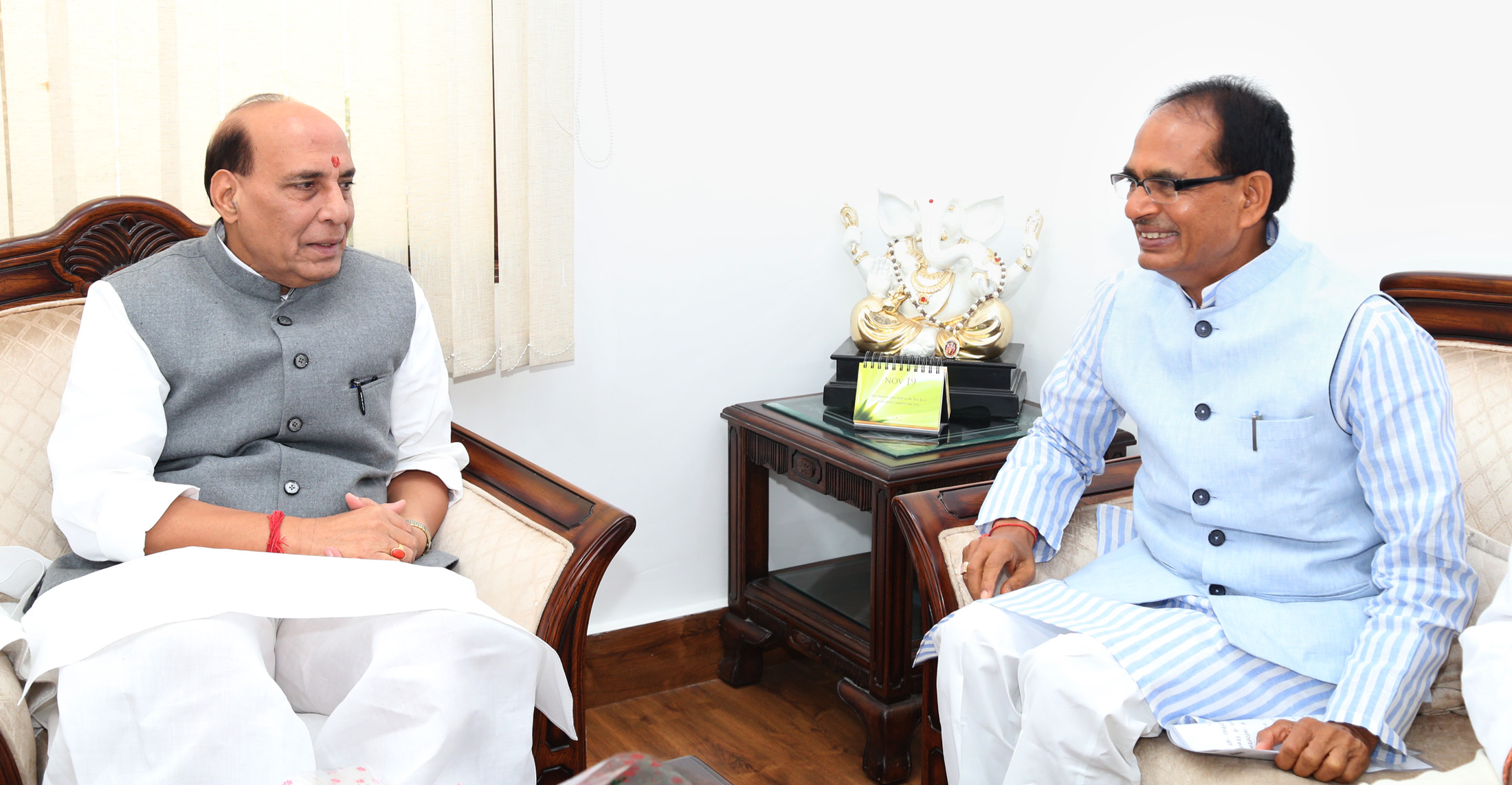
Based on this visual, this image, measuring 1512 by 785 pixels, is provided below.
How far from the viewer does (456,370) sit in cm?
208

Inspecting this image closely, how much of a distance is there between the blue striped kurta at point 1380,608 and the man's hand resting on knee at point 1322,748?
19mm

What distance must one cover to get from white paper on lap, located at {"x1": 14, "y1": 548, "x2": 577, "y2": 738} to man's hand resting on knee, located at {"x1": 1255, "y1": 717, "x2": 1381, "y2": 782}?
2.90 feet

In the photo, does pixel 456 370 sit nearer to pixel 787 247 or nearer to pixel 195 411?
pixel 195 411

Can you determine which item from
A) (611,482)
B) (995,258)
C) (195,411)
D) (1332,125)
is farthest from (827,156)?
(195,411)

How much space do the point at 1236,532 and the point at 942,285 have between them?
3.10 ft

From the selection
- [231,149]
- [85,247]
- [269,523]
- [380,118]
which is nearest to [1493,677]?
[269,523]

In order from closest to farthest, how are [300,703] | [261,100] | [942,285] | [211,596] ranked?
1. [211,596]
2. [300,703]
3. [261,100]
4. [942,285]

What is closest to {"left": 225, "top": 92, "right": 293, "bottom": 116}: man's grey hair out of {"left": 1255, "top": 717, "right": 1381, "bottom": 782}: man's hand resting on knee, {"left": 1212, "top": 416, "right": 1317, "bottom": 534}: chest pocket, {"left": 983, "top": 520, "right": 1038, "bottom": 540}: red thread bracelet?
{"left": 983, "top": 520, "right": 1038, "bottom": 540}: red thread bracelet

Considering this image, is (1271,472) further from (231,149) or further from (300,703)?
(231,149)

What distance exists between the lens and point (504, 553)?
1.60 meters

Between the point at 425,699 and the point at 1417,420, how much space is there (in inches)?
47.4

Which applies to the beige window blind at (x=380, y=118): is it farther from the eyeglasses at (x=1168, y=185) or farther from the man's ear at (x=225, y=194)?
the eyeglasses at (x=1168, y=185)

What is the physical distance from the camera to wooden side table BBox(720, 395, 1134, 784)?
2018mm

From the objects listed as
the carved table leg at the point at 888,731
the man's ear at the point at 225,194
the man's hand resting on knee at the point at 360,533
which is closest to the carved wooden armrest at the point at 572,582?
the man's hand resting on knee at the point at 360,533
